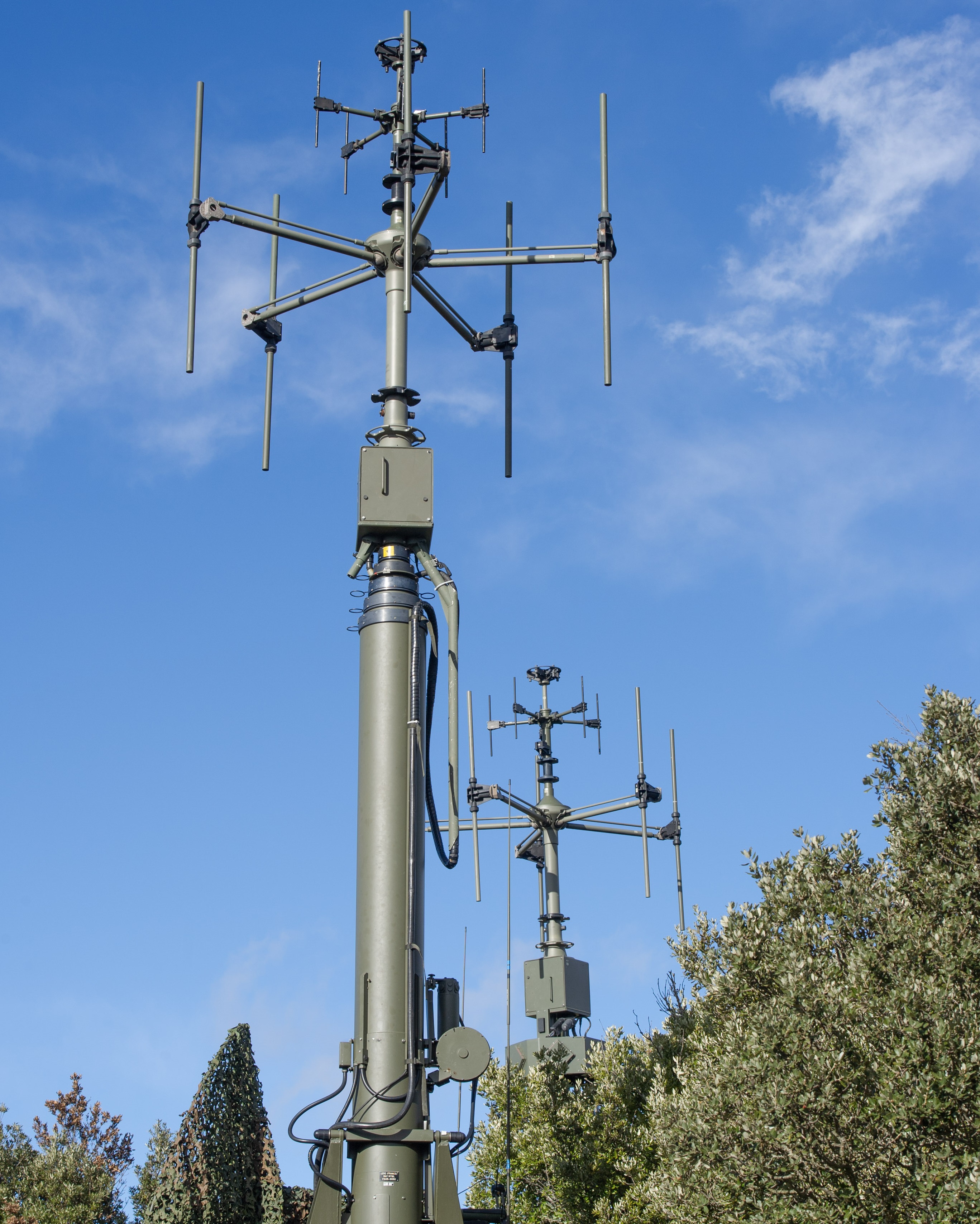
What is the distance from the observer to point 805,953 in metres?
16.1

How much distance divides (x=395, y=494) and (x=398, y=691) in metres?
2.00

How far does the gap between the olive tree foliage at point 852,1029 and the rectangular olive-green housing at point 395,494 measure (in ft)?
A: 22.4

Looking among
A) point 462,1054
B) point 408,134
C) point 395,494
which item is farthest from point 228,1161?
point 408,134

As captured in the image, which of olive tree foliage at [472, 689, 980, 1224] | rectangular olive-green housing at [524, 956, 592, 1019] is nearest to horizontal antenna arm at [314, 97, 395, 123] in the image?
olive tree foliage at [472, 689, 980, 1224]

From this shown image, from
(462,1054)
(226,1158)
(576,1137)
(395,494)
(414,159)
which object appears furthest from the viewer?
(576,1137)

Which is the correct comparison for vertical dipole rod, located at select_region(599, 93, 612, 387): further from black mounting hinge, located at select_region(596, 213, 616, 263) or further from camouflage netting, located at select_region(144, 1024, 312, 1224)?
camouflage netting, located at select_region(144, 1024, 312, 1224)

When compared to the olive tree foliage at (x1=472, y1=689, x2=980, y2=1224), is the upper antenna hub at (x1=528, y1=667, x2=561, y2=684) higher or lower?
higher

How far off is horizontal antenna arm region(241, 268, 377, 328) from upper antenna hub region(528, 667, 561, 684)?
1790cm

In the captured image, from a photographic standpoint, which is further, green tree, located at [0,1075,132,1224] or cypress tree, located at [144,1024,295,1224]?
green tree, located at [0,1075,132,1224]

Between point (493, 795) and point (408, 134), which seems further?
point (493, 795)

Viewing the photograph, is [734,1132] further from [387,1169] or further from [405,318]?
[405,318]

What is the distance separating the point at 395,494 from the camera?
1367 cm

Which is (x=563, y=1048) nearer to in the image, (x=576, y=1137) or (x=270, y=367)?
(x=576, y=1137)

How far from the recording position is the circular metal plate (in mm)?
11914
